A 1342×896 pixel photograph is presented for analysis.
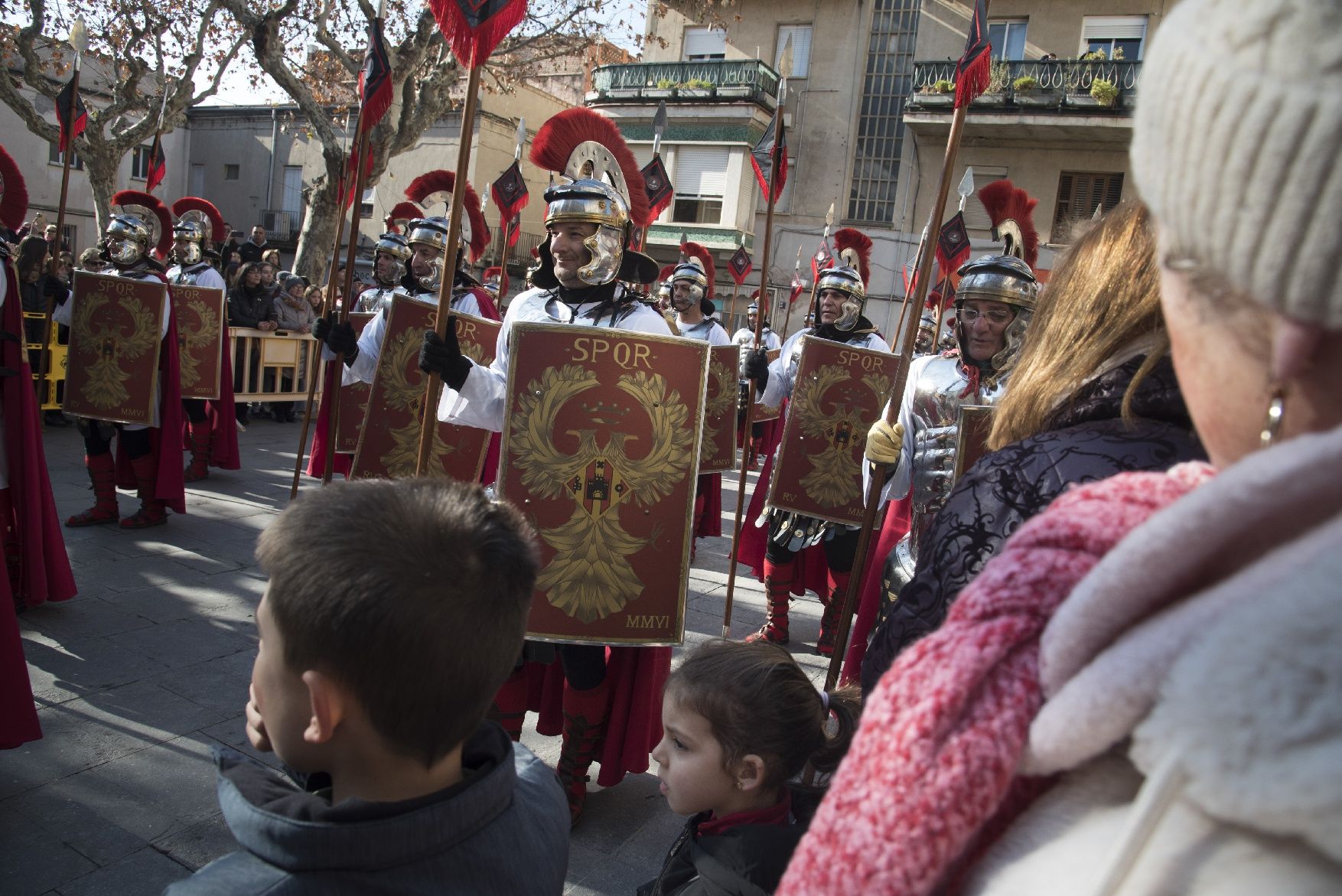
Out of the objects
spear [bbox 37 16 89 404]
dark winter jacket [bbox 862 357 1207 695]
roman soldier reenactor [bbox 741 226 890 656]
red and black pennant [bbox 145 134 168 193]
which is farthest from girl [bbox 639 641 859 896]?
red and black pennant [bbox 145 134 168 193]

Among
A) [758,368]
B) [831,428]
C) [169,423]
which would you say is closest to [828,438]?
[831,428]

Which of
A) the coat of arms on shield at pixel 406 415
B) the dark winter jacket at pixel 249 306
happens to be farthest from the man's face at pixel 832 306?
the dark winter jacket at pixel 249 306

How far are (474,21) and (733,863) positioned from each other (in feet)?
8.03

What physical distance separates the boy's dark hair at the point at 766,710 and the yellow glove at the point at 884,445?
96 centimetres

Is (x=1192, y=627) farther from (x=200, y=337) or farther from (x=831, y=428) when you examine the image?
(x=200, y=337)

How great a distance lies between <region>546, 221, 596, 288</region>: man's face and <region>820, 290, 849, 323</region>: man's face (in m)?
2.56

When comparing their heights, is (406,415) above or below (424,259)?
below

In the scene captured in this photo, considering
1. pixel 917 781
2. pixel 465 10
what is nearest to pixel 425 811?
pixel 917 781

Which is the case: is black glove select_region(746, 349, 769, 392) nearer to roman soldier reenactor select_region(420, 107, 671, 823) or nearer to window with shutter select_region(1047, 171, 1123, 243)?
roman soldier reenactor select_region(420, 107, 671, 823)

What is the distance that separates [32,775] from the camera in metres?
3.09

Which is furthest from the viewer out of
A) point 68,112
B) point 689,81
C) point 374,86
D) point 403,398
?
point 689,81

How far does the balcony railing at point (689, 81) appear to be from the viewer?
Answer: 2305 cm

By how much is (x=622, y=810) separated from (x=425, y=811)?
224cm

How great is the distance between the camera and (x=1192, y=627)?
53 cm
